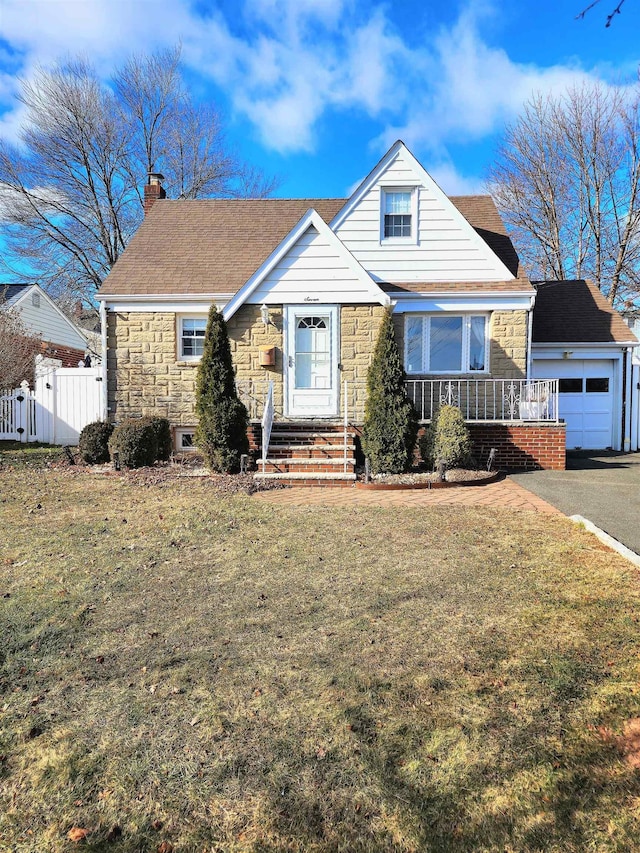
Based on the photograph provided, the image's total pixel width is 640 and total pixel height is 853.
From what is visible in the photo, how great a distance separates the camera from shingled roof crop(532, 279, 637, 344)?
14.5 meters

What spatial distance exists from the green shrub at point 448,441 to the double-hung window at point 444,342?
280 cm

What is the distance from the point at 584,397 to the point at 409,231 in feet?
21.7

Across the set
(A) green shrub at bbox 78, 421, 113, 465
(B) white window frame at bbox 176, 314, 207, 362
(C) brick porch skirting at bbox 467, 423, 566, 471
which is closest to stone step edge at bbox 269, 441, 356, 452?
(C) brick porch skirting at bbox 467, 423, 566, 471

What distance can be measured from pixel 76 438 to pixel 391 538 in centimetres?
1217

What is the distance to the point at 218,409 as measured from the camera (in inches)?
389

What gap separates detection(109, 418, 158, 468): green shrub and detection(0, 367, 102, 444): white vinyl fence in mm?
5247

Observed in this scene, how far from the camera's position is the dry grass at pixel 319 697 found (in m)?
2.09

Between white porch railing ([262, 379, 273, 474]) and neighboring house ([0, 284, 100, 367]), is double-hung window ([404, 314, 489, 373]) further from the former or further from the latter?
neighboring house ([0, 284, 100, 367])

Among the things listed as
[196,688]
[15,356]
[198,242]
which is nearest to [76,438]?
[15,356]

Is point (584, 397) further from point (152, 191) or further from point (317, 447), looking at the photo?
point (152, 191)

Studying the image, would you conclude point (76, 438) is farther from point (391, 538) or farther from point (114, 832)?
point (114, 832)

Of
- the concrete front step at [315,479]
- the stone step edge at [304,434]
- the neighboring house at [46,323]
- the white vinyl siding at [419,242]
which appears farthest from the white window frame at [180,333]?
the neighboring house at [46,323]

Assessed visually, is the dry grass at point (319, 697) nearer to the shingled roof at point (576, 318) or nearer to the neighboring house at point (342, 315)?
the neighboring house at point (342, 315)

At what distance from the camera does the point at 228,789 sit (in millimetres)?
2225
